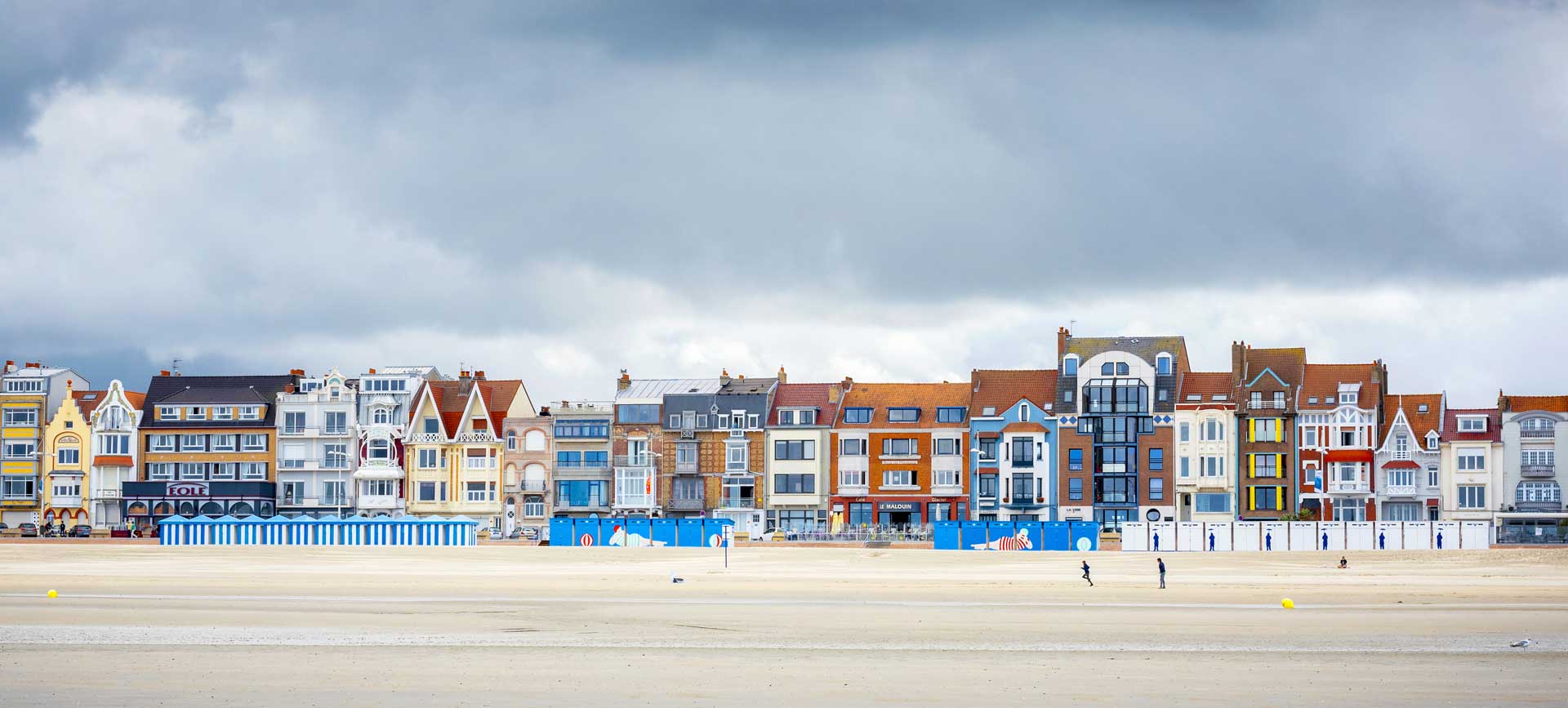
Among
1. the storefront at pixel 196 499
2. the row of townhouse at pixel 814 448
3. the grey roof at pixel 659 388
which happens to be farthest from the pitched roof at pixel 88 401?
the grey roof at pixel 659 388

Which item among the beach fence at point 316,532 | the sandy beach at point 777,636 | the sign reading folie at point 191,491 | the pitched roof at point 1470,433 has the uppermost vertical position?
the pitched roof at point 1470,433

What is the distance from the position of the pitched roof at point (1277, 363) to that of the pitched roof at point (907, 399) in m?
16.4

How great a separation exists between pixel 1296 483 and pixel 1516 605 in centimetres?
5181

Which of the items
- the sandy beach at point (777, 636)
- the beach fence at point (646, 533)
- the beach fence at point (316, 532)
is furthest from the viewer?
the beach fence at point (316, 532)

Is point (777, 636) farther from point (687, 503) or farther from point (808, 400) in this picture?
point (808, 400)

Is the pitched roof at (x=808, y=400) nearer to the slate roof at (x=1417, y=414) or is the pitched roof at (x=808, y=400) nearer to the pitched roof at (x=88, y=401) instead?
the slate roof at (x=1417, y=414)

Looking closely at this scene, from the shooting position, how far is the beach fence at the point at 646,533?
284ft

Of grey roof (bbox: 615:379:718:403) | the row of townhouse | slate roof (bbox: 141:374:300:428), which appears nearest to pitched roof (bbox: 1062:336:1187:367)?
the row of townhouse

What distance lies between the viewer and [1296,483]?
314 ft

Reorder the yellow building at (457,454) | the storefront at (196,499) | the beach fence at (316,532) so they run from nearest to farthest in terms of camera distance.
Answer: the beach fence at (316,532)
the yellow building at (457,454)
the storefront at (196,499)

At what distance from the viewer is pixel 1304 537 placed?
79.9m

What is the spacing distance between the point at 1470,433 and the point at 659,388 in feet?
157

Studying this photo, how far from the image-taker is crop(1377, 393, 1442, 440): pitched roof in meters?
96.1

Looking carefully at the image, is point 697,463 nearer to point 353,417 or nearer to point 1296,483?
point 353,417
